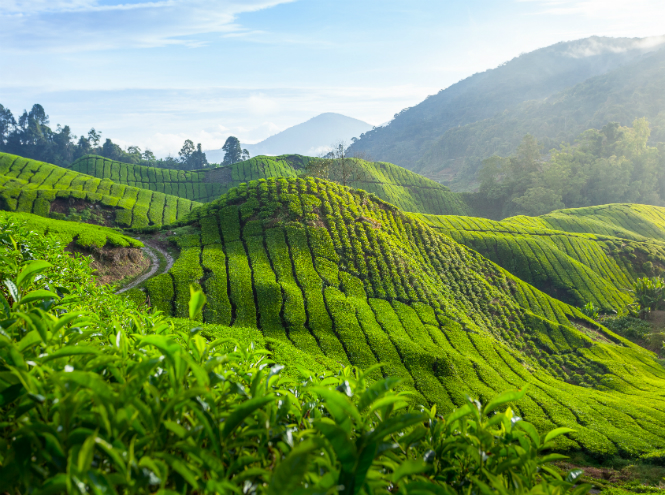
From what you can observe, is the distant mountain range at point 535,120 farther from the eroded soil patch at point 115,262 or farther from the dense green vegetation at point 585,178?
the eroded soil patch at point 115,262

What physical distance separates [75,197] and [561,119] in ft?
488

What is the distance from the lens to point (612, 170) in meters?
62.1

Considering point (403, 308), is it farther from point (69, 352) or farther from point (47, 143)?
point (47, 143)

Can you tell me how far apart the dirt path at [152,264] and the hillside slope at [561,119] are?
10543cm

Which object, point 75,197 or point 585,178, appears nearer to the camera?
point 75,197

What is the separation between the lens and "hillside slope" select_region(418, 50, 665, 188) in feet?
367

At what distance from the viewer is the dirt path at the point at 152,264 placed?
16734 mm

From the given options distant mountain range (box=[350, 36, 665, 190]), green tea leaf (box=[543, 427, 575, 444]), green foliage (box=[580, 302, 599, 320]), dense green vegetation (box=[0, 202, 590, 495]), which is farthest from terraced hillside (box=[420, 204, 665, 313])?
distant mountain range (box=[350, 36, 665, 190])

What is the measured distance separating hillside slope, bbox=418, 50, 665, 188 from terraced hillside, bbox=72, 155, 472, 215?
50.1m

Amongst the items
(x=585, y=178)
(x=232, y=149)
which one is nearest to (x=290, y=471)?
(x=585, y=178)

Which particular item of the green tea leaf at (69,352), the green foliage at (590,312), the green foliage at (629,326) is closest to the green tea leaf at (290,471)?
the green tea leaf at (69,352)

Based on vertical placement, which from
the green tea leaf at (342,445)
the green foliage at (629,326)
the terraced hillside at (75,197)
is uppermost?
the terraced hillside at (75,197)

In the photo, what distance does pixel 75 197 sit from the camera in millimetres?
35969

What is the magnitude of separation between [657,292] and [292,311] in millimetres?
28005
